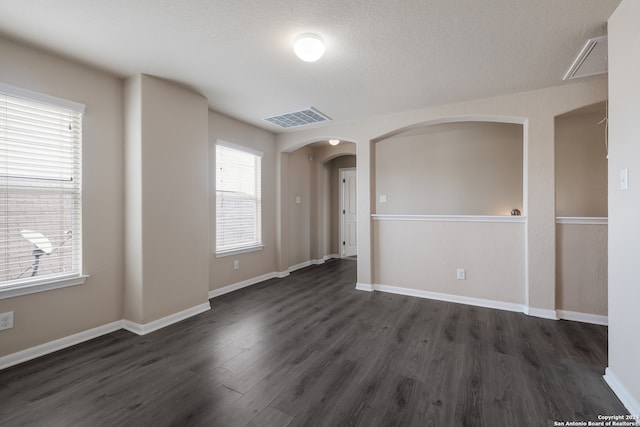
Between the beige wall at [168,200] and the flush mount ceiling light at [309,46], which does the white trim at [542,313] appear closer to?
the flush mount ceiling light at [309,46]

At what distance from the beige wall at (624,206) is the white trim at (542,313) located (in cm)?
126

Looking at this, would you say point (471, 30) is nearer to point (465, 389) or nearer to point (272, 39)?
point (272, 39)

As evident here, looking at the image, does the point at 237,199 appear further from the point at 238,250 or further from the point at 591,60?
the point at 591,60

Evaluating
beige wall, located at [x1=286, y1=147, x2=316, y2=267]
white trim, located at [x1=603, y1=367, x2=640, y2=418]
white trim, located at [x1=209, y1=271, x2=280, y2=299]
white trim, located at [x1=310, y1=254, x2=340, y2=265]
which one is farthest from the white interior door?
white trim, located at [x1=603, y1=367, x2=640, y2=418]

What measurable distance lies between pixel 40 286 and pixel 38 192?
0.79 metres

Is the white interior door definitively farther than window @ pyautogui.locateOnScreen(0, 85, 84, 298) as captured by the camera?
Yes

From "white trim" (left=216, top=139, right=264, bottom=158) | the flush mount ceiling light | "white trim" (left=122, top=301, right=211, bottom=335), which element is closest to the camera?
the flush mount ceiling light

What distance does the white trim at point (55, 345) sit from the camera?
2.16 meters

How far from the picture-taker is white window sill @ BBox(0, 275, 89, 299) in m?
2.14

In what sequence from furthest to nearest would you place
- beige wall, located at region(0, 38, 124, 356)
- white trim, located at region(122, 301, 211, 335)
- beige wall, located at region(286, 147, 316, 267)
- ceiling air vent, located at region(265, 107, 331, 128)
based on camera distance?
beige wall, located at region(286, 147, 316, 267) < ceiling air vent, located at region(265, 107, 331, 128) < white trim, located at region(122, 301, 211, 335) < beige wall, located at region(0, 38, 124, 356)

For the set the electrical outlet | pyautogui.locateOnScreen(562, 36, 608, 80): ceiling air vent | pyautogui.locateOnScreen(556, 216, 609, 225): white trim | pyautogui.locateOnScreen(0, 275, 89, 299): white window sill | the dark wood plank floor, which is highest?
pyautogui.locateOnScreen(562, 36, 608, 80): ceiling air vent

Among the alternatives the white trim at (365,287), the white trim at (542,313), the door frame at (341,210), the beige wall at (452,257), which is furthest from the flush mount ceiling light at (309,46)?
the door frame at (341,210)

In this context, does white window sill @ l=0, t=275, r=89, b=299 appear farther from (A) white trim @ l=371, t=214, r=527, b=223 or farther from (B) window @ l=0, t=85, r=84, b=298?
(A) white trim @ l=371, t=214, r=527, b=223

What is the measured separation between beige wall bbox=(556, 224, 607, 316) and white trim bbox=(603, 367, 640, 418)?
131 cm
